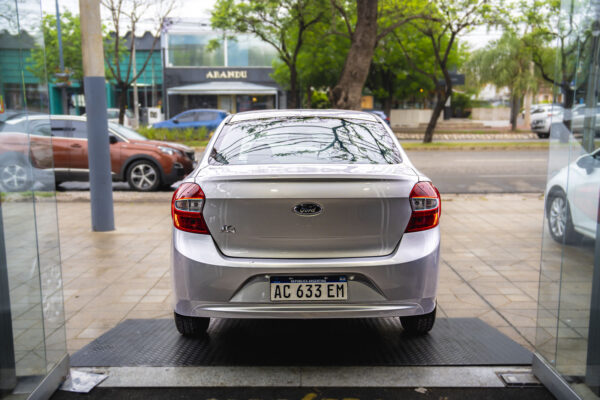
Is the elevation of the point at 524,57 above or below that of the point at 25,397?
above

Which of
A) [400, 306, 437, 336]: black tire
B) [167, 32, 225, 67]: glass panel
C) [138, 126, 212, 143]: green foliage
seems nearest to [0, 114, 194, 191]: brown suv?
[400, 306, 437, 336]: black tire

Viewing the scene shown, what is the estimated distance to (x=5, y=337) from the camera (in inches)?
109

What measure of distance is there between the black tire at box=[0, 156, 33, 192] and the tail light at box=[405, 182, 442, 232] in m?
2.07

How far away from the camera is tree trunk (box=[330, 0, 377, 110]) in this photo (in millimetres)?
12250

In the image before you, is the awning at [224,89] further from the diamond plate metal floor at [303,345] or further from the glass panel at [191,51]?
the diamond plate metal floor at [303,345]

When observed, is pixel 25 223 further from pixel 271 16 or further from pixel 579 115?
pixel 271 16

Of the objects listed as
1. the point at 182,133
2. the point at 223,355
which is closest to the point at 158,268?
the point at 223,355

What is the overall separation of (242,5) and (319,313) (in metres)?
22.6

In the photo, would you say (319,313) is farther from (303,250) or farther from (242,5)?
(242,5)

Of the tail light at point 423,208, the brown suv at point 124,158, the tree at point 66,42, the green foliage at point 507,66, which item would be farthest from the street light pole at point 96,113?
the green foliage at point 507,66

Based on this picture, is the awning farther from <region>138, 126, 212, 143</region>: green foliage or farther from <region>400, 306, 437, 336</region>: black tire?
<region>400, 306, 437, 336</region>: black tire

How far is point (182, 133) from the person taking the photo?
79.2 ft

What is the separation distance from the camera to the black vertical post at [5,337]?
2.72 metres

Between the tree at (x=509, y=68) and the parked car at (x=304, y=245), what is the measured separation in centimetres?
3490
